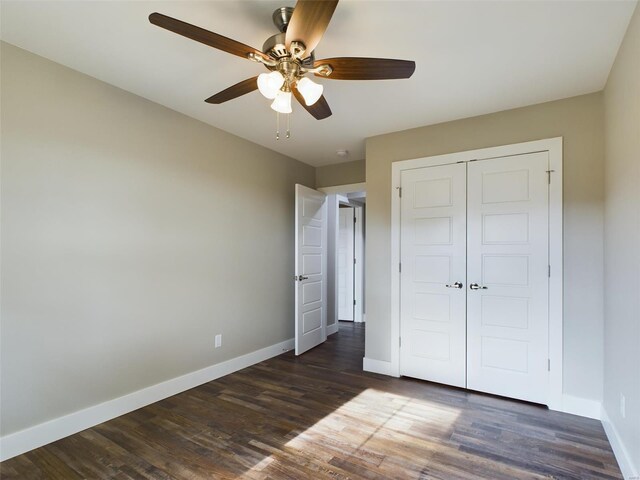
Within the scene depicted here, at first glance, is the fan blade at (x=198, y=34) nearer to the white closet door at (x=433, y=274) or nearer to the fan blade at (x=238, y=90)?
the fan blade at (x=238, y=90)

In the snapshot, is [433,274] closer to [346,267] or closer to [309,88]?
[309,88]

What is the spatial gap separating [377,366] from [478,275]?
141 centimetres

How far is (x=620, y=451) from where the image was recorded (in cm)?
198

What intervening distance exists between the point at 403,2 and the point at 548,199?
201cm

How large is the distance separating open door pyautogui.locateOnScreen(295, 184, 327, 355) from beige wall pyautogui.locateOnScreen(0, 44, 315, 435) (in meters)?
0.61

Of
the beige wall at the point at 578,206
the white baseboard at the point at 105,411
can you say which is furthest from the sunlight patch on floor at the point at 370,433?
the white baseboard at the point at 105,411

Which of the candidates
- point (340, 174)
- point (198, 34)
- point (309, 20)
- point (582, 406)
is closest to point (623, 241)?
point (582, 406)

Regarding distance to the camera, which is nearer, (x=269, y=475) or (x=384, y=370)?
(x=269, y=475)

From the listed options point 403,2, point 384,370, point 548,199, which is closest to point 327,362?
point 384,370

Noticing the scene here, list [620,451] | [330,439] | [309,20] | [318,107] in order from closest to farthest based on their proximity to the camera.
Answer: [309,20], [620,451], [318,107], [330,439]

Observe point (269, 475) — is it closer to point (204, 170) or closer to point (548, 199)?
point (204, 170)

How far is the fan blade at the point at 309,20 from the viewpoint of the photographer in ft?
4.33

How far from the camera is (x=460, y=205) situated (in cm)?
315

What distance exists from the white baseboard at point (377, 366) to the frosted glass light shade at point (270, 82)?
2.87 meters
